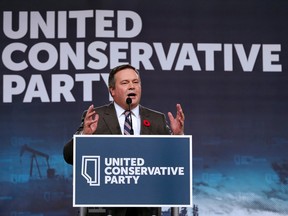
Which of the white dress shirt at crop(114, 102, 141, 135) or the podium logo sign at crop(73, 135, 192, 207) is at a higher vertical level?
the white dress shirt at crop(114, 102, 141, 135)

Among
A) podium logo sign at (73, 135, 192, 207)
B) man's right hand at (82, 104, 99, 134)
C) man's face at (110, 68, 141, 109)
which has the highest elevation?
man's face at (110, 68, 141, 109)

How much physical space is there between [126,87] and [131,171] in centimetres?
52

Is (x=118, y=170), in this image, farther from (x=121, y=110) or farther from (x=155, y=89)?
(x=155, y=89)

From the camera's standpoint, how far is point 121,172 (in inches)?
127

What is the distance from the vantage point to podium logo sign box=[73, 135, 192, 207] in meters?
3.22

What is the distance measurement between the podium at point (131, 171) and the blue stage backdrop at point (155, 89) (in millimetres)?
2950

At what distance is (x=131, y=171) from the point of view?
3242 millimetres

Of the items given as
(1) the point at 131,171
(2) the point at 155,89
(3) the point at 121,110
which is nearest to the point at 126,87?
(3) the point at 121,110

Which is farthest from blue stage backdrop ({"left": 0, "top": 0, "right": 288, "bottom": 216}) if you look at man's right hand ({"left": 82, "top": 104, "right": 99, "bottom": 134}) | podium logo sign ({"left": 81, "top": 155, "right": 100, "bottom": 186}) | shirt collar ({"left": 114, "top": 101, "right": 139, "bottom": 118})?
podium logo sign ({"left": 81, "top": 155, "right": 100, "bottom": 186})

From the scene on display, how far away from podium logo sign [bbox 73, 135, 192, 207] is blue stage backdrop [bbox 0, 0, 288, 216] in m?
2.95

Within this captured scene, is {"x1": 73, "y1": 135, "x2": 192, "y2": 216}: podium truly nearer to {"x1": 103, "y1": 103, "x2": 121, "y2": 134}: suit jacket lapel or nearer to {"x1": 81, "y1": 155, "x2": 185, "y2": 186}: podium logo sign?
{"x1": 81, "y1": 155, "x2": 185, "y2": 186}: podium logo sign

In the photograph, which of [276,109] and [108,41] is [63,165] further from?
[276,109]

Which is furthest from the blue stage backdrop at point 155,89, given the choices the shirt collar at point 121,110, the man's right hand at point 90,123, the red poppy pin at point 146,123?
the man's right hand at point 90,123

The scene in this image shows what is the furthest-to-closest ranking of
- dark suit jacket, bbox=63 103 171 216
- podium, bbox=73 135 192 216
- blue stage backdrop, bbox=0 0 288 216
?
blue stage backdrop, bbox=0 0 288 216 → dark suit jacket, bbox=63 103 171 216 → podium, bbox=73 135 192 216
